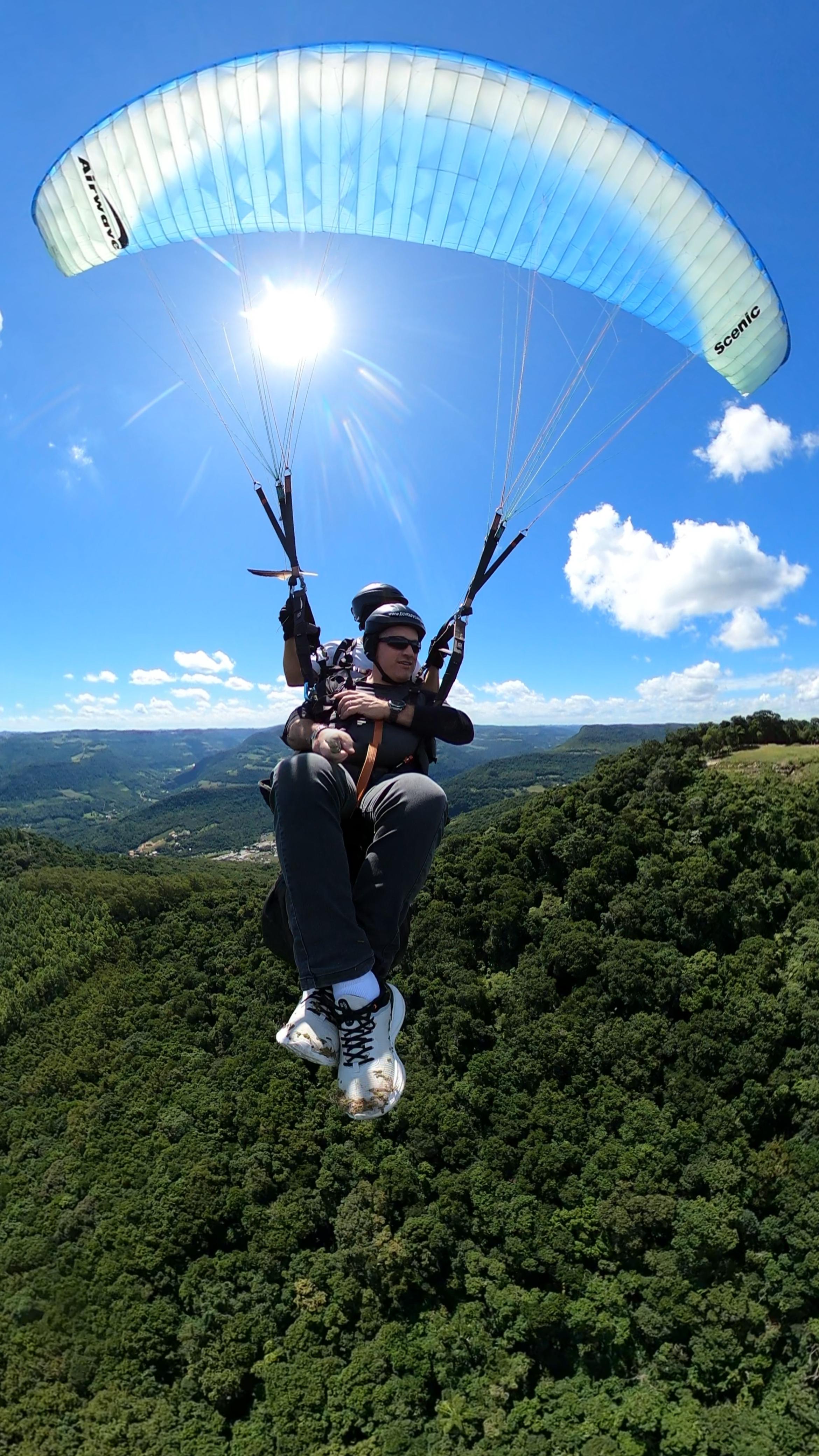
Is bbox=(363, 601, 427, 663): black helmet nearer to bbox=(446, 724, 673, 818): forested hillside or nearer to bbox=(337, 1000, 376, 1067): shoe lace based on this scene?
bbox=(337, 1000, 376, 1067): shoe lace

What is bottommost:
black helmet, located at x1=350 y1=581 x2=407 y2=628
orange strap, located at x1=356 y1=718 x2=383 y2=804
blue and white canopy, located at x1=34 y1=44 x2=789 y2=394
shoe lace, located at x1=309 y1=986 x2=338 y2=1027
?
shoe lace, located at x1=309 y1=986 x2=338 y2=1027

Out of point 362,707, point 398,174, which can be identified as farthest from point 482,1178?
point 398,174

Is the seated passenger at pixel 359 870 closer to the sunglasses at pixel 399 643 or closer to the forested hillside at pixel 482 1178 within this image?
the sunglasses at pixel 399 643

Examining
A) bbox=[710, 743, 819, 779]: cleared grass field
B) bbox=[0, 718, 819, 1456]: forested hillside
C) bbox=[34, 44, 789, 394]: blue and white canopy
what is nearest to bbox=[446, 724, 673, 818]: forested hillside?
bbox=[710, 743, 819, 779]: cleared grass field

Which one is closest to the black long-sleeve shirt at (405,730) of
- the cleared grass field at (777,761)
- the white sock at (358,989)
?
the white sock at (358,989)

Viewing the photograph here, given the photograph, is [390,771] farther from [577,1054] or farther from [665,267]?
[577,1054]

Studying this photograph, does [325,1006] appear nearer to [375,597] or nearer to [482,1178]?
Answer: [375,597]
